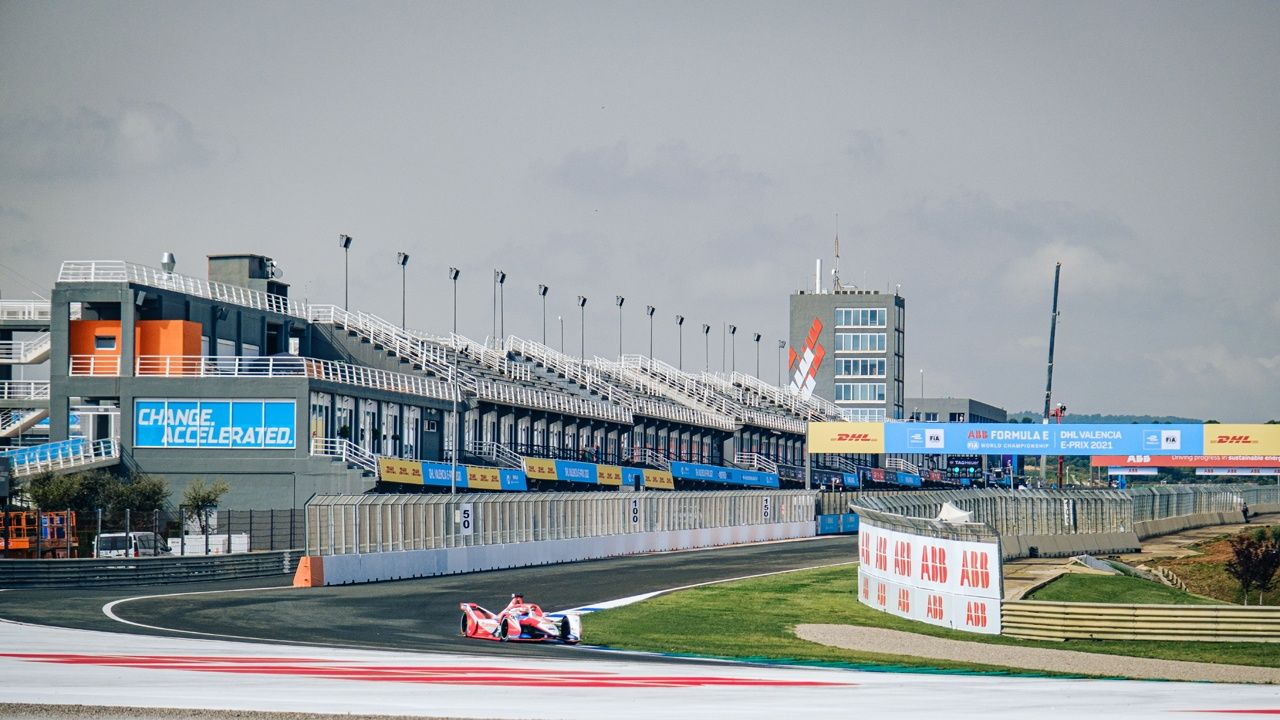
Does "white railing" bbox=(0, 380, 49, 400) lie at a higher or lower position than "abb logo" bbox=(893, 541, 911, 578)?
higher

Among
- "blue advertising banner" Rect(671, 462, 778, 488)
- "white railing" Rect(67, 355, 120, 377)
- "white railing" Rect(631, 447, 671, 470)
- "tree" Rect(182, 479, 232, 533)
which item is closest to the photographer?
"tree" Rect(182, 479, 232, 533)

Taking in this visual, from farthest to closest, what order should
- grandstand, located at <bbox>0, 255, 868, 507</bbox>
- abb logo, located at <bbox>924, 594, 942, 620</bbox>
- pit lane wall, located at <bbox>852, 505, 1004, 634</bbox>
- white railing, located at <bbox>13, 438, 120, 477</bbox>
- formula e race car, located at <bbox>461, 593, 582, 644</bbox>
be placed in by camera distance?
1. grandstand, located at <bbox>0, 255, 868, 507</bbox>
2. white railing, located at <bbox>13, 438, 120, 477</bbox>
3. abb logo, located at <bbox>924, 594, 942, 620</bbox>
4. pit lane wall, located at <bbox>852, 505, 1004, 634</bbox>
5. formula e race car, located at <bbox>461, 593, 582, 644</bbox>

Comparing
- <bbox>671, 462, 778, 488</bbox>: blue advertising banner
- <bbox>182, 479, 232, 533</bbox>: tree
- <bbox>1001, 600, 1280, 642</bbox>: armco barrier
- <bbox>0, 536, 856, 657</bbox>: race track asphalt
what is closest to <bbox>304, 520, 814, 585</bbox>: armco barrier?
<bbox>0, 536, 856, 657</bbox>: race track asphalt

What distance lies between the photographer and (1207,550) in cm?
5719

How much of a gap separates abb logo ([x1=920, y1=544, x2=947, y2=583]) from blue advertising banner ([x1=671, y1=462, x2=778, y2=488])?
55.6 meters

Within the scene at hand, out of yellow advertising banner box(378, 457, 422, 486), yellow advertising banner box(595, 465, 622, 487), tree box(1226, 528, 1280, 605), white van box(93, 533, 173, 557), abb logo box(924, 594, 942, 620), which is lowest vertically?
tree box(1226, 528, 1280, 605)

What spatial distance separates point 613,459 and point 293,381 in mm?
36227

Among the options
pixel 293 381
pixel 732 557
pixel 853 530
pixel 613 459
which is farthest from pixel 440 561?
pixel 613 459

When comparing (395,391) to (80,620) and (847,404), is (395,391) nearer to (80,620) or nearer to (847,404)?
(80,620)

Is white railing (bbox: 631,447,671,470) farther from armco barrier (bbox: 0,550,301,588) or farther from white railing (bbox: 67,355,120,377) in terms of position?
armco barrier (bbox: 0,550,301,588)

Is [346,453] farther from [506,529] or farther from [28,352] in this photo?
[28,352]

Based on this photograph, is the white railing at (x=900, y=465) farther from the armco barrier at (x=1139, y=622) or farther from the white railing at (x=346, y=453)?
the armco barrier at (x=1139, y=622)

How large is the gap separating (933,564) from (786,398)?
10116cm

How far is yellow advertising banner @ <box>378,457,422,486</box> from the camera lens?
196ft
